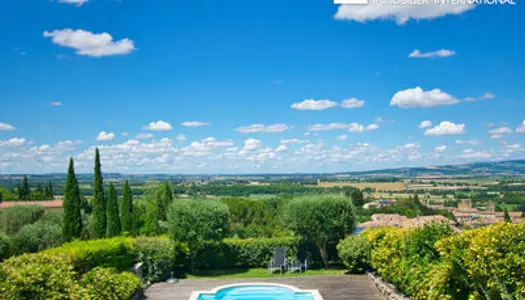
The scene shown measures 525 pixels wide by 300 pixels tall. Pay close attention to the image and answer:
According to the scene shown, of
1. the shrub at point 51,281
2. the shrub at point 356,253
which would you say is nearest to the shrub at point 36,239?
the shrub at point 51,281

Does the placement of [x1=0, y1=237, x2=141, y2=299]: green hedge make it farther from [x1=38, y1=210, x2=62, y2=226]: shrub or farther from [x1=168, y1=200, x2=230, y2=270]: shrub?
[x1=38, y1=210, x2=62, y2=226]: shrub

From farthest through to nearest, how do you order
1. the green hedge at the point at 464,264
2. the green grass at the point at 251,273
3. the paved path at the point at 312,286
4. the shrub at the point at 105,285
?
the green grass at the point at 251,273, the paved path at the point at 312,286, the shrub at the point at 105,285, the green hedge at the point at 464,264

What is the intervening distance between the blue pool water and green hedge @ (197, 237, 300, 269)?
433 centimetres

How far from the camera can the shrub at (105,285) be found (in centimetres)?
999

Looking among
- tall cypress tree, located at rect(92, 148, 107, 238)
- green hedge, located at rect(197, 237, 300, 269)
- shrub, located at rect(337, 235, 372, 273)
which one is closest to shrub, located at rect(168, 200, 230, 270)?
green hedge, located at rect(197, 237, 300, 269)

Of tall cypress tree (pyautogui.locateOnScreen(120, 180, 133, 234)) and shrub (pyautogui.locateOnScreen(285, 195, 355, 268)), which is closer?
shrub (pyautogui.locateOnScreen(285, 195, 355, 268))

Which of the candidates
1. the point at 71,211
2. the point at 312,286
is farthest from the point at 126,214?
the point at 312,286

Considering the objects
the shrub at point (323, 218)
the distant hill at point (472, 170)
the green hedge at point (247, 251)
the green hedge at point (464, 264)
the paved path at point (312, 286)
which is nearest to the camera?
the green hedge at point (464, 264)

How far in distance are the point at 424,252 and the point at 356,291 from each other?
11.5 feet

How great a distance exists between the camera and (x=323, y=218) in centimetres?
1752

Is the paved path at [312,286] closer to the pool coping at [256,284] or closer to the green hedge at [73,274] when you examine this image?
the pool coping at [256,284]

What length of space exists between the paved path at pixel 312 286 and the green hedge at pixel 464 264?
1.60 meters

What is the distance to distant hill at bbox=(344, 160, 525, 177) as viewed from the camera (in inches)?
3728

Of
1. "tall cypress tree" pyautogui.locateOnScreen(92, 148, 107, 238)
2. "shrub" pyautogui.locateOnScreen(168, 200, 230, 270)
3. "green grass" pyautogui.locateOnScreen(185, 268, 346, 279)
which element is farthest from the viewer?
"tall cypress tree" pyautogui.locateOnScreen(92, 148, 107, 238)
